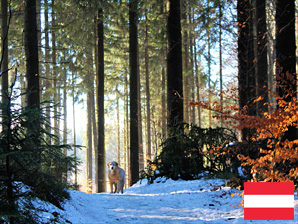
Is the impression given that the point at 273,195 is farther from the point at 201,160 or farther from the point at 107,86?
the point at 107,86

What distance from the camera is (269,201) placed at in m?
4.75

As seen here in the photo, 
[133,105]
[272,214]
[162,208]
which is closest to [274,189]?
[272,214]

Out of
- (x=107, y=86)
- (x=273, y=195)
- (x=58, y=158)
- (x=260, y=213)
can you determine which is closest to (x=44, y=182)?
(x=58, y=158)

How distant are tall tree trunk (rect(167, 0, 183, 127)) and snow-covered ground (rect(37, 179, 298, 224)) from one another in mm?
3297

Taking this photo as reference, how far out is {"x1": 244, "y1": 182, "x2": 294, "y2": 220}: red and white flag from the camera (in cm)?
469

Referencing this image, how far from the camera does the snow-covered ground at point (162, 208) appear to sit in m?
5.23

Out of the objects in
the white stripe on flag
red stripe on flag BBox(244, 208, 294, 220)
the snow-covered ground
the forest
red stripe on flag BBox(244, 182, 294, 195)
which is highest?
the forest

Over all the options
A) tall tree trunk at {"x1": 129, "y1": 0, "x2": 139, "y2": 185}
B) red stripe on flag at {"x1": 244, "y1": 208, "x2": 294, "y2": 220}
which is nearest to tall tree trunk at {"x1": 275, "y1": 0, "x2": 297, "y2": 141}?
red stripe on flag at {"x1": 244, "y1": 208, "x2": 294, "y2": 220}

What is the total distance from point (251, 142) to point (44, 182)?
5.43 metres

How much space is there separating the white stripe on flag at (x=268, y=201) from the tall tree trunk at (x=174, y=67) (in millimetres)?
5913

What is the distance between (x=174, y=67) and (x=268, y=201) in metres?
7.20

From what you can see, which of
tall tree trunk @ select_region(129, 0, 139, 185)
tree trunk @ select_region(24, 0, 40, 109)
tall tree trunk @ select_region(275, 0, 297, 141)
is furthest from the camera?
tall tree trunk @ select_region(129, 0, 139, 185)

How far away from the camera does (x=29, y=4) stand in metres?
8.93

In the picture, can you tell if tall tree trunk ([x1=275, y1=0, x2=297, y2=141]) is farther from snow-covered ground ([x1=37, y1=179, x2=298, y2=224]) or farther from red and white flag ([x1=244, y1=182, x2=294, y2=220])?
snow-covered ground ([x1=37, y1=179, x2=298, y2=224])
